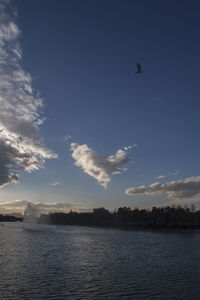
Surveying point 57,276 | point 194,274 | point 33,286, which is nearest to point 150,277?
point 194,274

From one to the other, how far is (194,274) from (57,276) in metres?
18.2

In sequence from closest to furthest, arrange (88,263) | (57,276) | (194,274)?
(57,276) → (194,274) → (88,263)

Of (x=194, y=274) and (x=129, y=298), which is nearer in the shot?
(x=129, y=298)

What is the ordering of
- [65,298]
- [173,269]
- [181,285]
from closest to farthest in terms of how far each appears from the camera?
[65,298], [181,285], [173,269]

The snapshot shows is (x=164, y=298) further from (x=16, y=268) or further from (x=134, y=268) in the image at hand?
(x=16, y=268)

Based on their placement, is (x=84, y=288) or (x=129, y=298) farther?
(x=84, y=288)

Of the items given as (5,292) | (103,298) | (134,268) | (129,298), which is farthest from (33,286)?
(134,268)

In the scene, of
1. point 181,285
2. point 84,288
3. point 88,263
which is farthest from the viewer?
point 88,263

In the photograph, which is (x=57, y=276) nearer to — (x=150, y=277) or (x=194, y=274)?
(x=150, y=277)

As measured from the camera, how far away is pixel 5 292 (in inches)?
933

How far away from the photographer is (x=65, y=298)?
2253cm

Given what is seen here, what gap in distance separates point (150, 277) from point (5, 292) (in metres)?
17.2

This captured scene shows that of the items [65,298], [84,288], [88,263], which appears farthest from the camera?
[88,263]

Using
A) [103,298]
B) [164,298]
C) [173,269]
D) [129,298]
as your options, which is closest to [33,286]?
[103,298]
